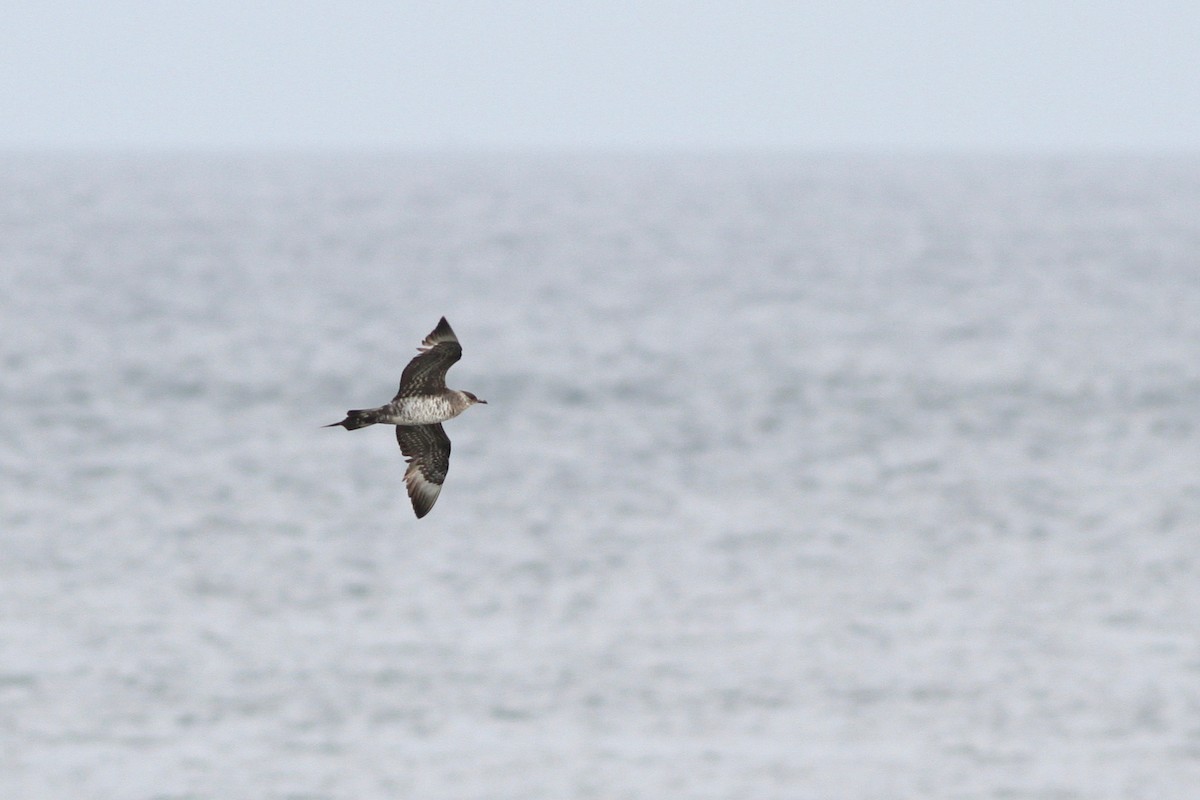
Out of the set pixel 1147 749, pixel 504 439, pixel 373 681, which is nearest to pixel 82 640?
pixel 373 681

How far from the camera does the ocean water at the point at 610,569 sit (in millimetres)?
27891

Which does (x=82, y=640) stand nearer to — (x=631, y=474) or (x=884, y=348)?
(x=631, y=474)

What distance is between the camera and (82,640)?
32469 millimetres

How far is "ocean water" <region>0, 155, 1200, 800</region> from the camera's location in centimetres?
2789

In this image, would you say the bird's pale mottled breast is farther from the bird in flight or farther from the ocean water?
the ocean water

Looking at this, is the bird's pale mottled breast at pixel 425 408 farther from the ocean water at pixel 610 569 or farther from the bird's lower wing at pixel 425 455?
the ocean water at pixel 610 569

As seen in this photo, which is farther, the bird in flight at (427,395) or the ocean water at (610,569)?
the ocean water at (610,569)

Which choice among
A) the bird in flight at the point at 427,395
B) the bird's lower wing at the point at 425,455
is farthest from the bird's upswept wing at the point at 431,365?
the bird's lower wing at the point at 425,455

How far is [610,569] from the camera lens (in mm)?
37469

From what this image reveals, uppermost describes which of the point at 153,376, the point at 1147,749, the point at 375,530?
the point at 153,376

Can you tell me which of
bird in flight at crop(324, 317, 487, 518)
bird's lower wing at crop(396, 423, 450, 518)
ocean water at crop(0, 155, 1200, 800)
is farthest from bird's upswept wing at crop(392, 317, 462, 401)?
ocean water at crop(0, 155, 1200, 800)

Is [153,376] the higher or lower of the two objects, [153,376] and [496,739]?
the higher

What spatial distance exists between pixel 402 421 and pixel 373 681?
20948mm

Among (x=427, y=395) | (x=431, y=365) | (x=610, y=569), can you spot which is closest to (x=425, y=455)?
(x=427, y=395)
